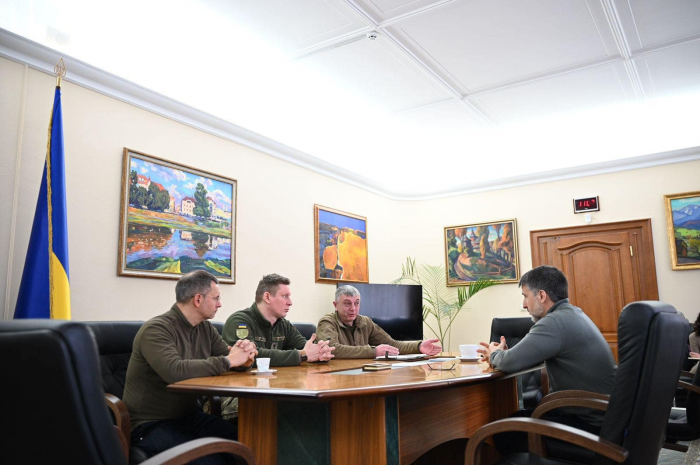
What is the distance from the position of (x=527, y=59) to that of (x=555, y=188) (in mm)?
2920

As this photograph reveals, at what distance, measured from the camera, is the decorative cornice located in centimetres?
355

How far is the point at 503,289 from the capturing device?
708 cm

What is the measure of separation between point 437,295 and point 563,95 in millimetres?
3348

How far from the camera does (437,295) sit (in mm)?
7512

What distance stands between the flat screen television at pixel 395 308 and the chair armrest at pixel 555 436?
14.1 feet

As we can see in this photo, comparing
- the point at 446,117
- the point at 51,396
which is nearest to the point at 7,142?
the point at 51,396

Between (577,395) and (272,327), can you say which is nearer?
(577,395)

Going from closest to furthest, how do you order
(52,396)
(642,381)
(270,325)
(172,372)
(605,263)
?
(52,396) → (642,381) → (172,372) → (270,325) → (605,263)

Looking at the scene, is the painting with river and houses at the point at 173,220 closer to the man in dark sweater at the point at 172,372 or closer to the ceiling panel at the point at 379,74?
the ceiling panel at the point at 379,74

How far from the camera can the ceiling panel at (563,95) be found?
15.6ft

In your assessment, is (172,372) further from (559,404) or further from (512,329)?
(512,329)

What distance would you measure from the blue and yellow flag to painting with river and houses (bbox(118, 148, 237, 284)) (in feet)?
2.18

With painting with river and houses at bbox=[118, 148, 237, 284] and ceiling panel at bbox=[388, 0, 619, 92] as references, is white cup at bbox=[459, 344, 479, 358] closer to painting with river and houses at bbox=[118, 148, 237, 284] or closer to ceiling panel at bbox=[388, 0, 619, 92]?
ceiling panel at bbox=[388, 0, 619, 92]

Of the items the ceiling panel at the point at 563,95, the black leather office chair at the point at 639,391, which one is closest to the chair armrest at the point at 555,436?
the black leather office chair at the point at 639,391
